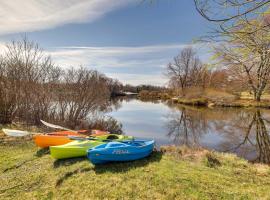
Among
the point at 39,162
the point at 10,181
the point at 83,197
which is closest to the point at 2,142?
the point at 39,162

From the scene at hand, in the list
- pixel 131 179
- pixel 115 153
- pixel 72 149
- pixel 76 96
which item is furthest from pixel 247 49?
pixel 76 96

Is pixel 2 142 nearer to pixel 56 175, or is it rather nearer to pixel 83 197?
pixel 56 175

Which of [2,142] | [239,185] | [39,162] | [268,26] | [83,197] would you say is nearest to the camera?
[268,26]

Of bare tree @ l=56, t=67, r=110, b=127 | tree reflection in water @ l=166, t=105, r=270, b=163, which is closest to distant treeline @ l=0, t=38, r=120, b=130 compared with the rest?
bare tree @ l=56, t=67, r=110, b=127

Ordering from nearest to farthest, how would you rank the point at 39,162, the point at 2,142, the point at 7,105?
the point at 39,162 → the point at 2,142 → the point at 7,105

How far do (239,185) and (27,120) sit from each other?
951 cm

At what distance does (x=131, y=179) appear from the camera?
13.0 feet

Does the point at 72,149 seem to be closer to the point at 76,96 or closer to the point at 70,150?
the point at 70,150

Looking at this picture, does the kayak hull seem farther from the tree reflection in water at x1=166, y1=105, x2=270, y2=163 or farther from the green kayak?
the tree reflection in water at x1=166, y1=105, x2=270, y2=163

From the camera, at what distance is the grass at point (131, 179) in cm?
349

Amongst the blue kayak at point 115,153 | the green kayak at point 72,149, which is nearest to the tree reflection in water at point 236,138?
the blue kayak at point 115,153

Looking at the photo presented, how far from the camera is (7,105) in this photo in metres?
9.98

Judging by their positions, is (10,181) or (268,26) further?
(10,181)

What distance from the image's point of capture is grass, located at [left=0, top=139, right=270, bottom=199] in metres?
3.49
